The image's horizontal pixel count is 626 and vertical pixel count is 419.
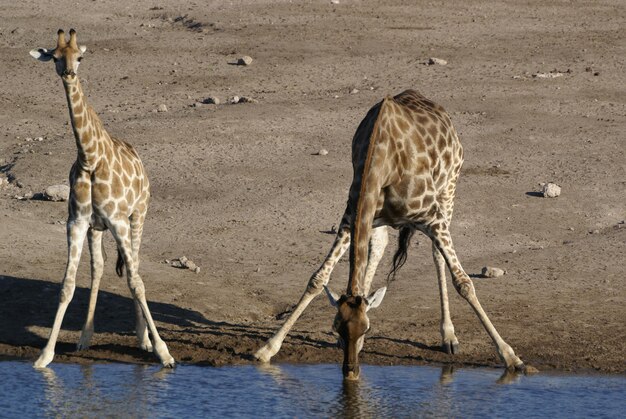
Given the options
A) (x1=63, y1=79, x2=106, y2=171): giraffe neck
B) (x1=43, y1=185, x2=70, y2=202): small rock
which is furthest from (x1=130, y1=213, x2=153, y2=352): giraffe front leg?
(x1=43, y1=185, x2=70, y2=202): small rock

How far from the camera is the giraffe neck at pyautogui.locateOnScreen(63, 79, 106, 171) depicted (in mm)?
11695

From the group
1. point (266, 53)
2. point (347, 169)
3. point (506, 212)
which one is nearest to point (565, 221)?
point (506, 212)

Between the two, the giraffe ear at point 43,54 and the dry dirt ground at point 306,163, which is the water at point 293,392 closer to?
the dry dirt ground at point 306,163

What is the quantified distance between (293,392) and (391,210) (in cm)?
202

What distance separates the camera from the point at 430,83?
24.0 meters

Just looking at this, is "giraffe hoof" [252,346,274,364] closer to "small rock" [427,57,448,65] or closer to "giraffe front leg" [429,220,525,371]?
"giraffe front leg" [429,220,525,371]

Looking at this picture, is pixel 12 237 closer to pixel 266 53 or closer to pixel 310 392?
pixel 310 392

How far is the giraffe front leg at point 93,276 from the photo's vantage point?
1250 centimetres

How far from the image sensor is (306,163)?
19656mm

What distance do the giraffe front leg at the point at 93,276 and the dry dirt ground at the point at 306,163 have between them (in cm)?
17

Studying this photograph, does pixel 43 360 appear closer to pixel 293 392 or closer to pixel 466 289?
pixel 293 392

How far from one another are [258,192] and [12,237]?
13.0 ft

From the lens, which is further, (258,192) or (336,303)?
(258,192)

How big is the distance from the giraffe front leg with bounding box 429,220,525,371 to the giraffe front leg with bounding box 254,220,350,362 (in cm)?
89
